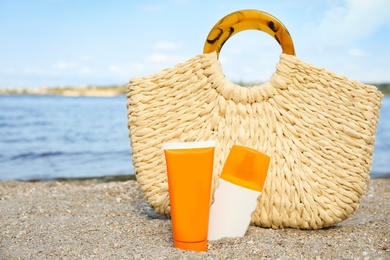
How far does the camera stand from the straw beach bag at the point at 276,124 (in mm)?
1351

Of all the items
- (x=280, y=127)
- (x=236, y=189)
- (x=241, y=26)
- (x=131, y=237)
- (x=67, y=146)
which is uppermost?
(x=241, y=26)

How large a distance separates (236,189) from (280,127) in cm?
27

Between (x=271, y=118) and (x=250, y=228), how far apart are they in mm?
309

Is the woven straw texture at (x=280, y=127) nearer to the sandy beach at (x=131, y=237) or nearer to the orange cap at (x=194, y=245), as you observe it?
the sandy beach at (x=131, y=237)

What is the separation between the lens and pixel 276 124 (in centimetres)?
138

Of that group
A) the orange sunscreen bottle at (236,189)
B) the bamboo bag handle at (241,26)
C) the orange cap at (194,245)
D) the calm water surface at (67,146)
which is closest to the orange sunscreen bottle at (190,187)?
the orange cap at (194,245)

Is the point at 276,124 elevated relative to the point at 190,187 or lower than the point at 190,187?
elevated

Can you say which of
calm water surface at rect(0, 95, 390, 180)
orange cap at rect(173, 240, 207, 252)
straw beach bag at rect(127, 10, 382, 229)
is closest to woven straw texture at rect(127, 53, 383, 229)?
straw beach bag at rect(127, 10, 382, 229)

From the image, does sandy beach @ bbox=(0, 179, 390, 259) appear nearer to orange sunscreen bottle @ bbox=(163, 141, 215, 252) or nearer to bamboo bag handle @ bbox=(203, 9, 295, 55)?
orange sunscreen bottle @ bbox=(163, 141, 215, 252)

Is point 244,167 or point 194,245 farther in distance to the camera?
point 244,167

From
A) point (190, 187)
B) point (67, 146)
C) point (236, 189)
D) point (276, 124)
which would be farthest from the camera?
point (67, 146)

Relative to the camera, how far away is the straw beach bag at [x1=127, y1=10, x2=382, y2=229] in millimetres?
1351

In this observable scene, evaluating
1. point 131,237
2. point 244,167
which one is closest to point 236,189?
point 244,167

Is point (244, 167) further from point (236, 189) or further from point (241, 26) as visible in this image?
point (241, 26)
